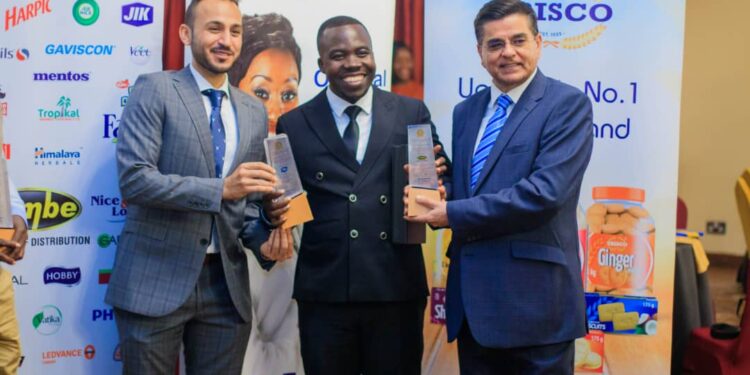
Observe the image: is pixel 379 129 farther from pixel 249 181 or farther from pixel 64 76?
pixel 64 76

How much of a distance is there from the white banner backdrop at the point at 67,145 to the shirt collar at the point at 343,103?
110 cm

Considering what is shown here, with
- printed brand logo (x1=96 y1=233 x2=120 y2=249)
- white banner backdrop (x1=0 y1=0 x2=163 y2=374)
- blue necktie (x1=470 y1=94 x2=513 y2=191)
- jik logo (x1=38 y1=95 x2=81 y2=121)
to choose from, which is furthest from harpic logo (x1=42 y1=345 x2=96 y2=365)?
blue necktie (x1=470 y1=94 x2=513 y2=191)

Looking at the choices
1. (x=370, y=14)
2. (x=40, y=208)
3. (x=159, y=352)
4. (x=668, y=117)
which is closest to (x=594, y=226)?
(x=668, y=117)

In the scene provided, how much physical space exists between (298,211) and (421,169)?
0.48m

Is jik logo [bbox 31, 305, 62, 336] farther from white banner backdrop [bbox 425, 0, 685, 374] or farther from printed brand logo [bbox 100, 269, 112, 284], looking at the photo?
white banner backdrop [bbox 425, 0, 685, 374]

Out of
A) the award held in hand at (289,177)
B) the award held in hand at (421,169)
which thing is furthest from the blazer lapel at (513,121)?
the award held in hand at (289,177)

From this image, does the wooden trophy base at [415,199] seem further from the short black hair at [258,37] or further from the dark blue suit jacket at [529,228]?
the short black hair at [258,37]

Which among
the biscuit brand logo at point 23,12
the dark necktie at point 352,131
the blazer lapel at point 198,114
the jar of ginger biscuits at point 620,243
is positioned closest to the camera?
the blazer lapel at point 198,114

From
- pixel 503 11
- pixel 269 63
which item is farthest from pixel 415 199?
pixel 269 63

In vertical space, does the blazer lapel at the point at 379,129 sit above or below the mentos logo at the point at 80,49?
below

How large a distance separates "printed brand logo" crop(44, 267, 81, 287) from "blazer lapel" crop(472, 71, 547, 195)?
2059 mm

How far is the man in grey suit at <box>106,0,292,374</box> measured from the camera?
2576 millimetres

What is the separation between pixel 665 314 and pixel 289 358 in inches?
74.6

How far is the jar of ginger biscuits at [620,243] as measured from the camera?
11.6 feet
